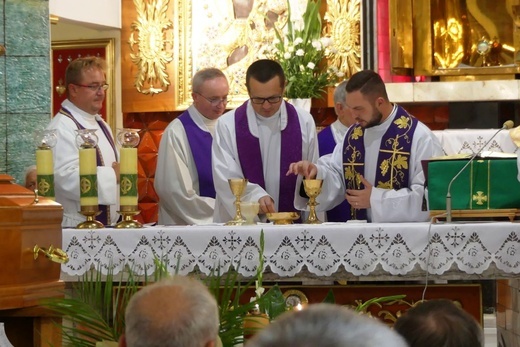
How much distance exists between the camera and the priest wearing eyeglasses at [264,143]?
6395 mm

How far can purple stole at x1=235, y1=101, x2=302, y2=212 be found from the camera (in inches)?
259

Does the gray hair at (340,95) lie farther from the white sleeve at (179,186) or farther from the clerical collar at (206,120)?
the white sleeve at (179,186)

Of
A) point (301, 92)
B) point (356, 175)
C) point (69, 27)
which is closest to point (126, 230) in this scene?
point (356, 175)

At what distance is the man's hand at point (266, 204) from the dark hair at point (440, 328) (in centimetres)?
354

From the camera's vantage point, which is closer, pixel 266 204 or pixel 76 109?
pixel 266 204

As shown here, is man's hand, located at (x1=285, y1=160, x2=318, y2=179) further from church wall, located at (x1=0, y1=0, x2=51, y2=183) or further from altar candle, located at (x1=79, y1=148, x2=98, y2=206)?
church wall, located at (x1=0, y1=0, x2=51, y2=183)

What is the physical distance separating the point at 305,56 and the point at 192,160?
2.33 meters

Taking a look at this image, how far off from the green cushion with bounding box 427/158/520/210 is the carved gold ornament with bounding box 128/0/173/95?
17.6ft

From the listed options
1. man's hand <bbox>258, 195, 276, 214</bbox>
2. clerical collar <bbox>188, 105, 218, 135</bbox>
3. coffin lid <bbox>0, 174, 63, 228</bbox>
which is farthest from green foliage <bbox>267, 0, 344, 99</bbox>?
coffin lid <bbox>0, 174, 63, 228</bbox>

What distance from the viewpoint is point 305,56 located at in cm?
972

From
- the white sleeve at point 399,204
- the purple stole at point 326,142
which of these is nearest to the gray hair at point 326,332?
the white sleeve at point 399,204

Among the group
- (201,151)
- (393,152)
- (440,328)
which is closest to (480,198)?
(393,152)

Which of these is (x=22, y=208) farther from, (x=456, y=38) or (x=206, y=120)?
(x=456, y=38)

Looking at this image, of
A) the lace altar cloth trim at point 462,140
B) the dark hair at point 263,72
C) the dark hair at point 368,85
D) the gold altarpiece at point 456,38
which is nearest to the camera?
the dark hair at point 368,85
